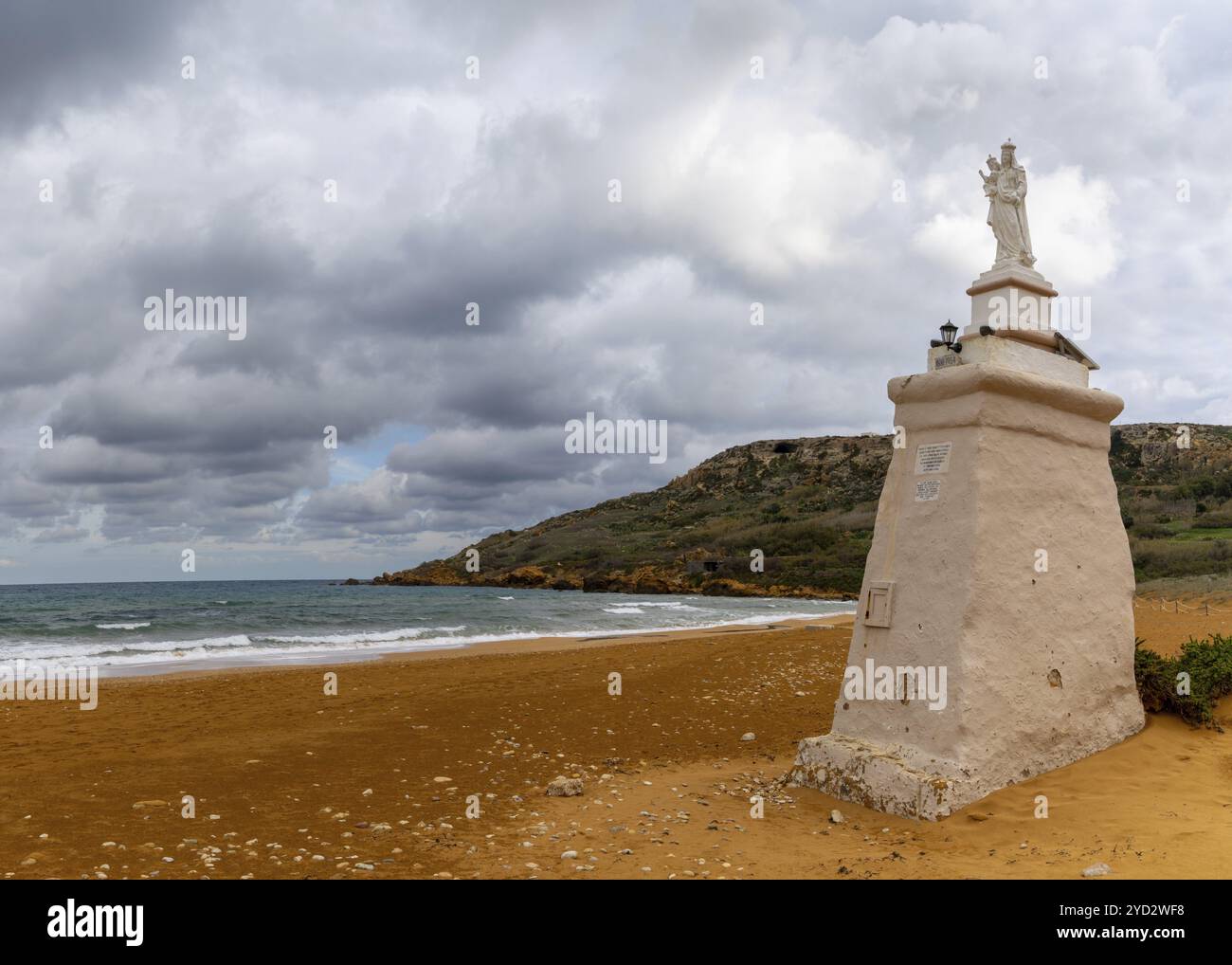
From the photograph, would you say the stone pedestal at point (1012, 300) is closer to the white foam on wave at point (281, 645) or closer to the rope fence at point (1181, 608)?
the rope fence at point (1181, 608)

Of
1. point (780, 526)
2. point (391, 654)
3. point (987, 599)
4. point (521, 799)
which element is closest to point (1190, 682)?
point (987, 599)

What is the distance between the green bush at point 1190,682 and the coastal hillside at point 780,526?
30.8 meters

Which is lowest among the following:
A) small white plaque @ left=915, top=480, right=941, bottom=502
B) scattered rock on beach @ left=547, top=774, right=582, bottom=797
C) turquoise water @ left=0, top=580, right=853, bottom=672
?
turquoise water @ left=0, top=580, right=853, bottom=672

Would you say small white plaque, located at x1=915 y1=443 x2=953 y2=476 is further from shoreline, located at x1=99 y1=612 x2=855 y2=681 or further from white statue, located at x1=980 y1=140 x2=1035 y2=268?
shoreline, located at x1=99 y1=612 x2=855 y2=681

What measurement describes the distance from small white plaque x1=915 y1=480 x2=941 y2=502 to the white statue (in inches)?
92.3

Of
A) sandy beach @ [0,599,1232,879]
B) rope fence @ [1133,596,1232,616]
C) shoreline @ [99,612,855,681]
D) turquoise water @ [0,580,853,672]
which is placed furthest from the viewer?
turquoise water @ [0,580,853,672]

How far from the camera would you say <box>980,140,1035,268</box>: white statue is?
782cm

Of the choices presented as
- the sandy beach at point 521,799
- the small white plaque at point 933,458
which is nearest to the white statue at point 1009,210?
the small white plaque at point 933,458

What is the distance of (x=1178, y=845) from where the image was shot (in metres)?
5.12

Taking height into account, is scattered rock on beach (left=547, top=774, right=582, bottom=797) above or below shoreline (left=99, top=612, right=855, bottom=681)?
above

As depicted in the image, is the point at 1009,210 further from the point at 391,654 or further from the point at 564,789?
the point at 391,654

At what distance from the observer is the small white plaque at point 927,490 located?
7.09 meters

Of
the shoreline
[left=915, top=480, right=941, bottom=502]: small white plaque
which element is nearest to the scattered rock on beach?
[left=915, top=480, right=941, bottom=502]: small white plaque
